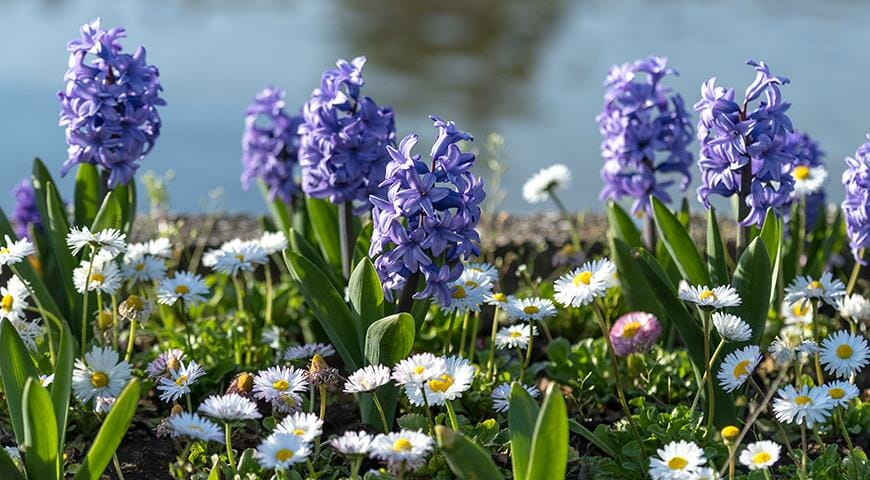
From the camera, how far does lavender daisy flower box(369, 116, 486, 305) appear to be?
249 centimetres

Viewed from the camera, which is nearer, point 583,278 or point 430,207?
point 430,207

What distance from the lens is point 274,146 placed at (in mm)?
3799

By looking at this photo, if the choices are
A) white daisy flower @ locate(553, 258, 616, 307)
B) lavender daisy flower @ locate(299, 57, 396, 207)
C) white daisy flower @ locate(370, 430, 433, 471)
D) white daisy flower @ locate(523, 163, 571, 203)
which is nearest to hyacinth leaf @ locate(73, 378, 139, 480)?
white daisy flower @ locate(370, 430, 433, 471)

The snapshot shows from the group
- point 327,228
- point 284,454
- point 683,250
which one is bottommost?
point 284,454

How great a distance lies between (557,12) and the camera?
11156mm

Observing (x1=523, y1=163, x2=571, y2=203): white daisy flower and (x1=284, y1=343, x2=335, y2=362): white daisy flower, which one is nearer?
(x1=284, y1=343, x2=335, y2=362): white daisy flower

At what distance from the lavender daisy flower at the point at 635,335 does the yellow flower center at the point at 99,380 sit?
1.23 m

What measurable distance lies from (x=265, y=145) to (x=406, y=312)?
4.15 ft

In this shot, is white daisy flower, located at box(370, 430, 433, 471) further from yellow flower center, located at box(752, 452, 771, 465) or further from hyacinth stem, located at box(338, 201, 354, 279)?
hyacinth stem, located at box(338, 201, 354, 279)

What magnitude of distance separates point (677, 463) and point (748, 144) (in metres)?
0.88

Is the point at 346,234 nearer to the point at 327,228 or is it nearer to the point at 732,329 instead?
the point at 327,228

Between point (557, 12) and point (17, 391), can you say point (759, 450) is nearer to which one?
point (17, 391)

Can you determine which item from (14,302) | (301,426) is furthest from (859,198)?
(14,302)

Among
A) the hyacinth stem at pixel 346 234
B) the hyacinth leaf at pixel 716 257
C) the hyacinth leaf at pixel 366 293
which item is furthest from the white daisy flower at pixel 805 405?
the hyacinth stem at pixel 346 234
